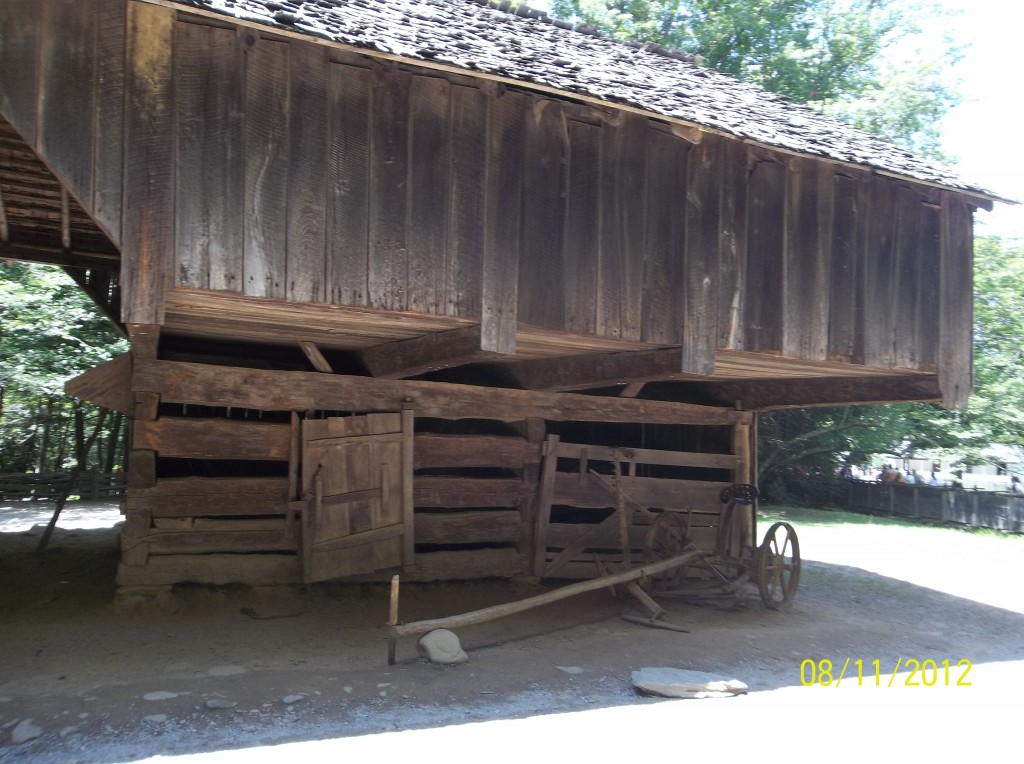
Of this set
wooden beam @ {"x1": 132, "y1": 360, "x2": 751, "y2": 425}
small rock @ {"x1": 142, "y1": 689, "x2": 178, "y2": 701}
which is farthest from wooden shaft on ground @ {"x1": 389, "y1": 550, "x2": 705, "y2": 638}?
wooden beam @ {"x1": 132, "y1": 360, "x2": 751, "y2": 425}

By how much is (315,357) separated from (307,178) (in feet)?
10.1

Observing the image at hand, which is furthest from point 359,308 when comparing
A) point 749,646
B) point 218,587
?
point 749,646

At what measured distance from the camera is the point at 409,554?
8.76 m

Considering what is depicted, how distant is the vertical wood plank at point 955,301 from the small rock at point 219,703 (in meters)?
7.47

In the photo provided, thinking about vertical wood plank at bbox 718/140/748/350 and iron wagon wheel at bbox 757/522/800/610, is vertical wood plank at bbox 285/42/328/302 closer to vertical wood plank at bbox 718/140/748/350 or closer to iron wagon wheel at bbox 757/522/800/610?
vertical wood plank at bbox 718/140/748/350

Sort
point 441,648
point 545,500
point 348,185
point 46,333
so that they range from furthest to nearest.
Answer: point 46,333, point 545,500, point 441,648, point 348,185

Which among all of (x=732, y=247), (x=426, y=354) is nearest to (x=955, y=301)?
(x=732, y=247)

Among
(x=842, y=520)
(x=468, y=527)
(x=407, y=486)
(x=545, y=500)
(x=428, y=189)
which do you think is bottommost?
(x=842, y=520)

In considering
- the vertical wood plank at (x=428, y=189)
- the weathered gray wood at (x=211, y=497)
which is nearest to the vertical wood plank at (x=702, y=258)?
the vertical wood plank at (x=428, y=189)

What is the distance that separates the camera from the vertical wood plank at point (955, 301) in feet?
28.1

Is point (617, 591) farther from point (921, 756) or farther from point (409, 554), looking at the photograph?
point (921, 756)

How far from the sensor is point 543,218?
632cm

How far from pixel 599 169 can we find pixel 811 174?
2475mm

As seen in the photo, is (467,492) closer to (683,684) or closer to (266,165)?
(683,684)
